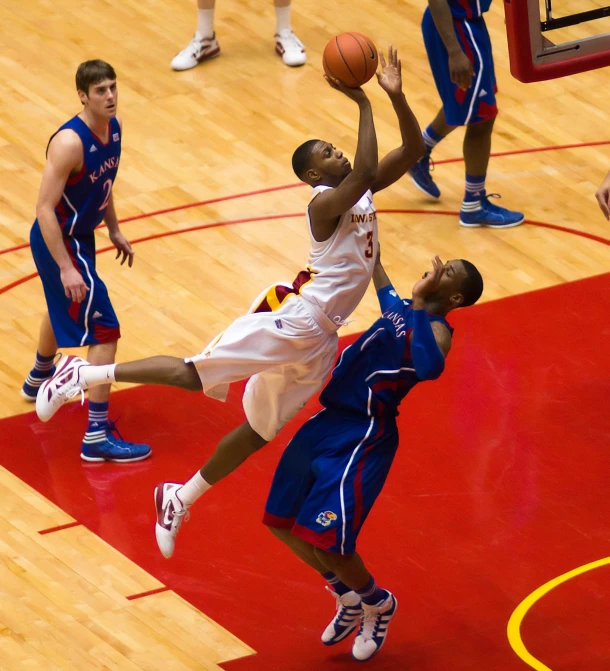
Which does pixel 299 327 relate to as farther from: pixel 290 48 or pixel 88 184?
pixel 290 48

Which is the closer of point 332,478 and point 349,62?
point 332,478

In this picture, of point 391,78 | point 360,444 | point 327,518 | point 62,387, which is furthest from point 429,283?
point 62,387

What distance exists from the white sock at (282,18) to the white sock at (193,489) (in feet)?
18.8

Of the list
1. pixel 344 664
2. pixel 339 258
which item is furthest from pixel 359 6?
pixel 344 664

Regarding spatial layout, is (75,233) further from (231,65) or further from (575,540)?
(231,65)

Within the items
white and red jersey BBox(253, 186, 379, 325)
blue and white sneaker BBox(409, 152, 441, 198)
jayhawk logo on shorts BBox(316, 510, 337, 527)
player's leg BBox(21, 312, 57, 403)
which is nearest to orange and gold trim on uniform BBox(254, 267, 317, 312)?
white and red jersey BBox(253, 186, 379, 325)

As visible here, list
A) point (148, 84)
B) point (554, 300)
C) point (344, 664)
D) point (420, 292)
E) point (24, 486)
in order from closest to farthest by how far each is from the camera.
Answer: point (420, 292) < point (344, 664) < point (24, 486) < point (554, 300) < point (148, 84)

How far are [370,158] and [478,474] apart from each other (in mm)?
1994

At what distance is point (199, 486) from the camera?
19.7 feet

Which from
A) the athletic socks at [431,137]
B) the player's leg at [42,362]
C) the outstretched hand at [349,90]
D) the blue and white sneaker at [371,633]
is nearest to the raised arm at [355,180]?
the outstretched hand at [349,90]

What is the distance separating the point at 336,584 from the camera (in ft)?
18.4

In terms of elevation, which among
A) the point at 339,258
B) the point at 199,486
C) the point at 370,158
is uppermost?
the point at 370,158

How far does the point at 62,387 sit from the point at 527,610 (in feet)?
6.91

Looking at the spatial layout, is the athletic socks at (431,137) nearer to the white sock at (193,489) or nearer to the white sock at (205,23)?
the white sock at (205,23)
